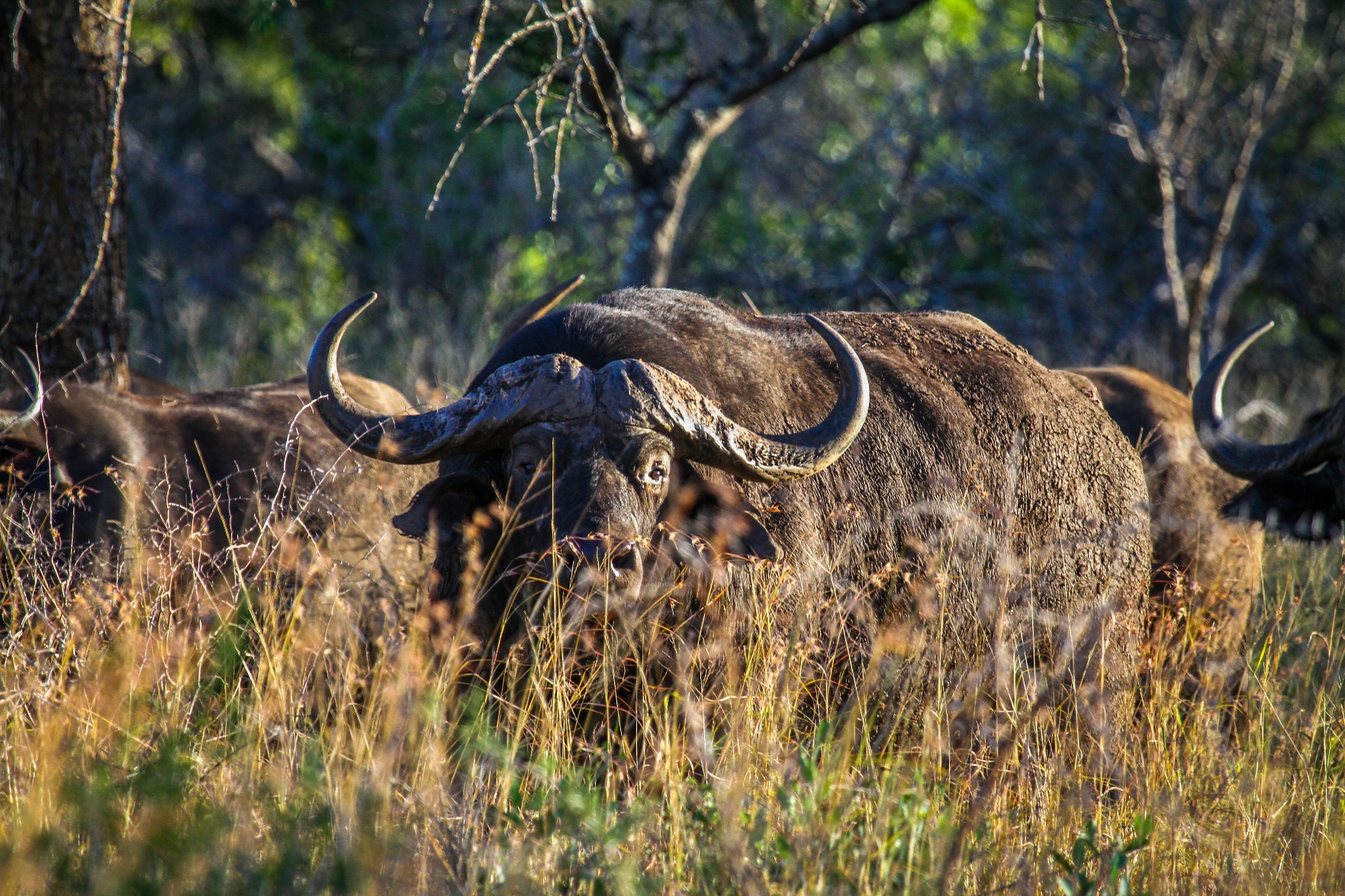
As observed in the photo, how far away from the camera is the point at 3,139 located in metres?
→ 5.56

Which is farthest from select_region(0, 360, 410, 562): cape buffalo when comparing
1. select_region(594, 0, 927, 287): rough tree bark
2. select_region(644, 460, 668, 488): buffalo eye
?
select_region(594, 0, 927, 287): rough tree bark

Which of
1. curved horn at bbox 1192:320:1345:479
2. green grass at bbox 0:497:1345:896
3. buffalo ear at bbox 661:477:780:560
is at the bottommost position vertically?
green grass at bbox 0:497:1345:896

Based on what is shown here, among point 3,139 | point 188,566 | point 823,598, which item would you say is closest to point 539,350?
point 823,598

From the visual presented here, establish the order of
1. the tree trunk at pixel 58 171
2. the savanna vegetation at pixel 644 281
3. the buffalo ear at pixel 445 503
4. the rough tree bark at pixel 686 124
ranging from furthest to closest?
the rough tree bark at pixel 686 124
the tree trunk at pixel 58 171
the buffalo ear at pixel 445 503
the savanna vegetation at pixel 644 281

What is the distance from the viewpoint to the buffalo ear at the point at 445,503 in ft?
14.0

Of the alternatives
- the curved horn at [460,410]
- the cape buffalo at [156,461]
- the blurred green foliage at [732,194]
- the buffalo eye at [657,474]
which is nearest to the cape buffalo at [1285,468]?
the buffalo eye at [657,474]

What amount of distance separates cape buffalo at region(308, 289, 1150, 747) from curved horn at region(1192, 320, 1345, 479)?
57 cm

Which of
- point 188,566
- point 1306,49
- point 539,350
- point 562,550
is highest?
point 1306,49

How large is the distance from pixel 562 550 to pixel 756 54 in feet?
16.9

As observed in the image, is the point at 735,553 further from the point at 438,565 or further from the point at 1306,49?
the point at 1306,49

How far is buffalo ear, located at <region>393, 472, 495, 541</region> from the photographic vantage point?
427 cm

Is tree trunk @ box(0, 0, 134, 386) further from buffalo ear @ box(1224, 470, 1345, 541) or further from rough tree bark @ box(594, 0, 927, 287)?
buffalo ear @ box(1224, 470, 1345, 541)

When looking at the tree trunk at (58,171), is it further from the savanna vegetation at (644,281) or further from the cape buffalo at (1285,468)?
the cape buffalo at (1285,468)

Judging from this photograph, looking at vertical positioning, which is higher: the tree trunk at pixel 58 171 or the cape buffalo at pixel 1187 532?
the tree trunk at pixel 58 171
